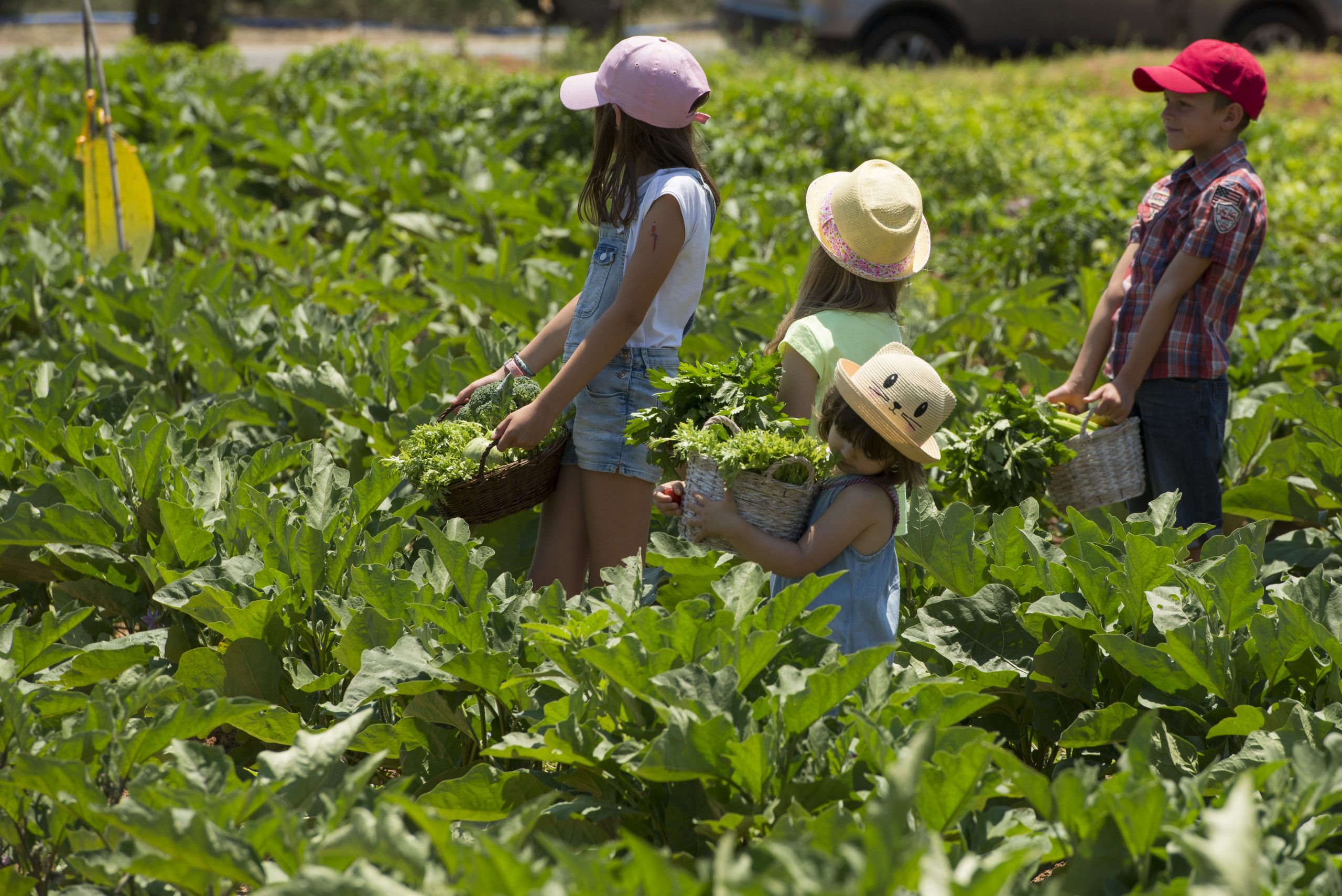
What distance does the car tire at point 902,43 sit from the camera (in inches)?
611

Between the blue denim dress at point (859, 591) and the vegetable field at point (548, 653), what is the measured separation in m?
0.12

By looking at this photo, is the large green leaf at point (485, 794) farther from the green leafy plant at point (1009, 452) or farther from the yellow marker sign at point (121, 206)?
the yellow marker sign at point (121, 206)

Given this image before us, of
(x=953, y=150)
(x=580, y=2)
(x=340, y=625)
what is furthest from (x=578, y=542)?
(x=580, y=2)

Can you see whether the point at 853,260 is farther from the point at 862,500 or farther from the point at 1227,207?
the point at 1227,207

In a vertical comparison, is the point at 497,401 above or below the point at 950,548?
above

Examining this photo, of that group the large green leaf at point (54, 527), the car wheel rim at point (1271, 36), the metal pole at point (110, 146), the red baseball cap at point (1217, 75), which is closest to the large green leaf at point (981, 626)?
the red baseball cap at point (1217, 75)

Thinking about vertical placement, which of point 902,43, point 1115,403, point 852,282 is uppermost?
point 852,282

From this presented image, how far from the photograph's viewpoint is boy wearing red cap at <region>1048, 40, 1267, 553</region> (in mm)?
3441

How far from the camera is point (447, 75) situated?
1197cm

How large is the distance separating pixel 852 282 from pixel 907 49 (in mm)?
13900

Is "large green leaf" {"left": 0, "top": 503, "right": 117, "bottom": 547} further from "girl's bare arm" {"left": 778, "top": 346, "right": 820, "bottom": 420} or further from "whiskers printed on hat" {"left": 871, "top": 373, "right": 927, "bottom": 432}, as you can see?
"whiskers printed on hat" {"left": 871, "top": 373, "right": 927, "bottom": 432}

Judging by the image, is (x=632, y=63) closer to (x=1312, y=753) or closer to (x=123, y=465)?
(x=123, y=465)

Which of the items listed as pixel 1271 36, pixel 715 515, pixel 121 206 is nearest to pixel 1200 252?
pixel 715 515

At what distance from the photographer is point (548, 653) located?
2328 millimetres
